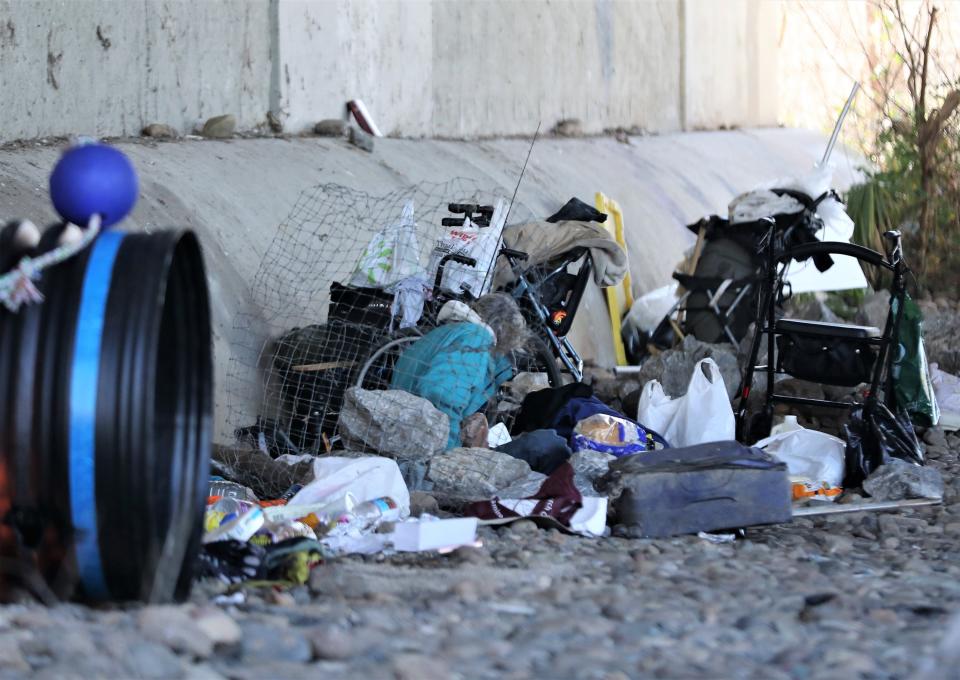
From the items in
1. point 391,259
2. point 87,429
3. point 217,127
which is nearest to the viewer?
point 87,429

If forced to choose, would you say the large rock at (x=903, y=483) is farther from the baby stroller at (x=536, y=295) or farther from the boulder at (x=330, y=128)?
the boulder at (x=330, y=128)

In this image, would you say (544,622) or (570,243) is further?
(570,243)

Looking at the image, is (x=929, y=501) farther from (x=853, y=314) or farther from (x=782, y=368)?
(x=853, y=314)

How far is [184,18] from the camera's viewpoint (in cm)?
764

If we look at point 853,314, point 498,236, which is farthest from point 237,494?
point 853,314

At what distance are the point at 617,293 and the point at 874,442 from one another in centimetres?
443

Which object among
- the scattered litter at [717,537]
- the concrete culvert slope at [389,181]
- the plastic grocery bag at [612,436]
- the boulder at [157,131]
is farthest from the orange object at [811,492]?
the boulder at [157,131]

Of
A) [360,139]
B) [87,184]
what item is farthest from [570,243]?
[87,184]

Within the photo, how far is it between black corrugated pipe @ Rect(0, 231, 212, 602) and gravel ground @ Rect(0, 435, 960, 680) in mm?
114

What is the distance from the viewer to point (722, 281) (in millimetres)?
8664

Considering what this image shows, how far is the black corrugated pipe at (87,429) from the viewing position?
2.94m

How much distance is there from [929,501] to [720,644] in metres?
2.55

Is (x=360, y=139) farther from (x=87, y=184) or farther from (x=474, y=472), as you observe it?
(x=87, y=184)

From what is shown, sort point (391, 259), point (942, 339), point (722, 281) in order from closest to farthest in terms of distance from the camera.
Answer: point (391, 259) → point (942, 339) → point (722, 281)
